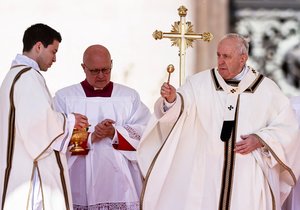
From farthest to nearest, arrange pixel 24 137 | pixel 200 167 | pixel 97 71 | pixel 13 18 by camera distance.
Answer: pixel 13 18 → pixel 97 71 → pixel 200 167 → pixel 24 137

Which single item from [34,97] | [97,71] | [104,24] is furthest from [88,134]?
[104,24]

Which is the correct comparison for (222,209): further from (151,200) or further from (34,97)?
(34,97)

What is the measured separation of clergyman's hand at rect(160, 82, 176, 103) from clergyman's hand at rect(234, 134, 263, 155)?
564mm

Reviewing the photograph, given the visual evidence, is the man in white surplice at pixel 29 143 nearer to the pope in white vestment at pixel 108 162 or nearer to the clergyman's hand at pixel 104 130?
the clergyman's hand at pixel 104 130

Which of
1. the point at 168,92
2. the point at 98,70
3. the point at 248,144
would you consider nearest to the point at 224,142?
the point at 248,144

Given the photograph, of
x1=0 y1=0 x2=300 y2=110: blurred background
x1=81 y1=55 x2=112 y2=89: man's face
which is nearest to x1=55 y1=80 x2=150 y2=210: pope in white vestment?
x1=81 y1=55 x2=112 y2=89: man's face

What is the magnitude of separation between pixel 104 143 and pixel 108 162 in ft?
0.48

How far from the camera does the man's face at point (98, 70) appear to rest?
31.5 ft

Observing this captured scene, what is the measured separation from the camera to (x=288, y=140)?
8875 mm

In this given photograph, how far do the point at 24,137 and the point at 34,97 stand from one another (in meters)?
0.27

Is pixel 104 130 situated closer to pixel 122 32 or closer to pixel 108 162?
pixel 108 162

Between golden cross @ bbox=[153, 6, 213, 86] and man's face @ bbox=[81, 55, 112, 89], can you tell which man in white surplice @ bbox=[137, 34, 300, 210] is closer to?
golden cross @ bbox=[153, 6, 213, 86]

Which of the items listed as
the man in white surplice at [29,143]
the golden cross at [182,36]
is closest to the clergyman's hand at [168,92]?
the man in white surplice at [29,143]

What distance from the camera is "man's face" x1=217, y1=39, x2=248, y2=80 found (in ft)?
29.2
